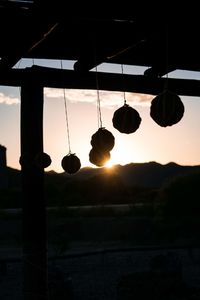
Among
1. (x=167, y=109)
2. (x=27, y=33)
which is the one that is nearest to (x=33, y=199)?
(x=27, y=33)

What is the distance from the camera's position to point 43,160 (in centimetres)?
495

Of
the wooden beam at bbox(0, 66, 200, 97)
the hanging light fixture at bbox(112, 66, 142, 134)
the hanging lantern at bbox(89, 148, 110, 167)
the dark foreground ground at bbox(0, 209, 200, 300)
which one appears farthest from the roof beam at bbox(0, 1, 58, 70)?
the dark foreground ground at bbox(0, 209, 200, 300)

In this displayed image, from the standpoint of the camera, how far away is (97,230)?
76.2 feet

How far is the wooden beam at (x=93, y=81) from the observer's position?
4957 mm

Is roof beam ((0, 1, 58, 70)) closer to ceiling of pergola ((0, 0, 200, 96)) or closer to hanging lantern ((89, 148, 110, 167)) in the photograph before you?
ceiling of pergola ((0, 0, 200, 96))

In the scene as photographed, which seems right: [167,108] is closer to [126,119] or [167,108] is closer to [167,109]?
[167,109]

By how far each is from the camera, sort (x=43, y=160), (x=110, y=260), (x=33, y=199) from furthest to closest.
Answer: (x=110, y=260) → (x=33, y=199) → (x=43, y=160)

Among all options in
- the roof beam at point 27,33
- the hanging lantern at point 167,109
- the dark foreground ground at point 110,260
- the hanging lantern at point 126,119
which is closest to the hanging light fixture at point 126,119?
the hanging lantern at point 126,119

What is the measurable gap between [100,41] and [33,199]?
145cm

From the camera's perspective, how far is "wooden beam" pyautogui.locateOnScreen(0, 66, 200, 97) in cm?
496

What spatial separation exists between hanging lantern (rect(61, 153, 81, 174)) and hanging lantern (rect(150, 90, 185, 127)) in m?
1.80

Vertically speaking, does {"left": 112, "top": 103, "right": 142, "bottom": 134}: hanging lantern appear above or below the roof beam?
below

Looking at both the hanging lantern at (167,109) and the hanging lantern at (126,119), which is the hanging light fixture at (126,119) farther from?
the hanging lantern at (167,109)

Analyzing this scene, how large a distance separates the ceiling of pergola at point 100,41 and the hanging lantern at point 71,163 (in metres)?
0.63
